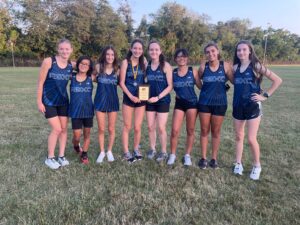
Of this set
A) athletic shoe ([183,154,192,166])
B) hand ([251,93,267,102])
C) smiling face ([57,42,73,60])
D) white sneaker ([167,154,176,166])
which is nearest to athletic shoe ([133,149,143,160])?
white sneaker ([167,154,176,166])

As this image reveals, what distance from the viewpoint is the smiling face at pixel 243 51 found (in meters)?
3.94

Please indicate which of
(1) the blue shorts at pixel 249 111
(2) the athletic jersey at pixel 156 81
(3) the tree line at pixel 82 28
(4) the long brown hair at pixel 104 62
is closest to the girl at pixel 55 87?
(4) the long brown hair at pixel 104 62

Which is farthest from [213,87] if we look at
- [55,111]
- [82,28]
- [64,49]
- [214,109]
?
[82,28]

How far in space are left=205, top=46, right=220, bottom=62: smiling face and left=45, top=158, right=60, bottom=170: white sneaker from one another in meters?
2.75

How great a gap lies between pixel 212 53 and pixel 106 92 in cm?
169

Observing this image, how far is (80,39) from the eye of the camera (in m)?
49.6

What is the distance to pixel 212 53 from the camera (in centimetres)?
411

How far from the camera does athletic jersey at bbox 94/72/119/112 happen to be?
4.38 meters

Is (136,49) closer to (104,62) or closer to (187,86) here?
(104,62)

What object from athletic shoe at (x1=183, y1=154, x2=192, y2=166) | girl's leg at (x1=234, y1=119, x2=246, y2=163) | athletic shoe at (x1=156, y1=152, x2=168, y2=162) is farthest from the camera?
athletic shoe at (x1=156, y1=152, x2=168, y2=162)

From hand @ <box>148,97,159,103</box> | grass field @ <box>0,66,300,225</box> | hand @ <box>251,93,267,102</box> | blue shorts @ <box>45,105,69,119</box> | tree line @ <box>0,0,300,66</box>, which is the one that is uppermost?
tree line @ <box>0,0,300,66</box>

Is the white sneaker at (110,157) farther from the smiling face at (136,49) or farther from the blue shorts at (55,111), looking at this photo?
the smiling face at (136,49)

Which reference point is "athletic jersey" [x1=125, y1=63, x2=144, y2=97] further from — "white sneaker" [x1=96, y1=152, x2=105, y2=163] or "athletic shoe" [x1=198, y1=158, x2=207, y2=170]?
"athletic shoe" [x1=198, y1=158, x2=207, y2=170]

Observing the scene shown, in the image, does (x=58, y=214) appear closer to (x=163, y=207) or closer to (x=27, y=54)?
(x=163, y=207)
